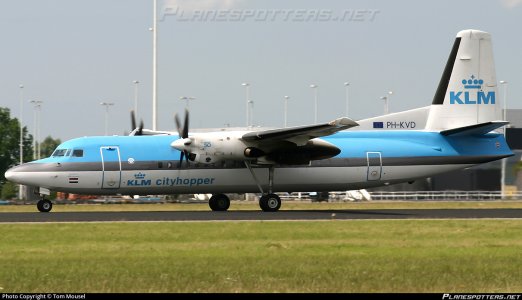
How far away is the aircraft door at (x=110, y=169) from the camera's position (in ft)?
114

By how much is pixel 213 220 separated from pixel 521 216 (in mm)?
11521

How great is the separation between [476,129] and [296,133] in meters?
8.08

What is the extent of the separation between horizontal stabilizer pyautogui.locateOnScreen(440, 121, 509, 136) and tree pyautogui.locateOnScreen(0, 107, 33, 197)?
248ft

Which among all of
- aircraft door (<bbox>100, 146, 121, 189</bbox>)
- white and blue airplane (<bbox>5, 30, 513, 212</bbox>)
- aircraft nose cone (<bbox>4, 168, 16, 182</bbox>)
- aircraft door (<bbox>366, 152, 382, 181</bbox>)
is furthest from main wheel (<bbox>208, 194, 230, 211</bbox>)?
aircraft nose cone (<bbox>4, 168, 16, 182</bbox>)

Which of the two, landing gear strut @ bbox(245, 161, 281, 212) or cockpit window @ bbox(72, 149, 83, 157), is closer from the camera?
cockpit window @ bbox(72, 149, 83, 157)

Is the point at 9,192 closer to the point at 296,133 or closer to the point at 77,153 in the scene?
the point at 77,153

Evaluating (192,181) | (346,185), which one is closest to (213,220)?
(192,181)

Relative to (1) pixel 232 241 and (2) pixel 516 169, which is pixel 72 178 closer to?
(1) pixel 232 241

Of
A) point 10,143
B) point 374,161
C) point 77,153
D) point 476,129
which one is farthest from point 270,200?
point 10,143

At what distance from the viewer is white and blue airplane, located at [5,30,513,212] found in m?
34.6

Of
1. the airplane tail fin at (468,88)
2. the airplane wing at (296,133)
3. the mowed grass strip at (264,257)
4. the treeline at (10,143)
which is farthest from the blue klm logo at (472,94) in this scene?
the treeline at (10,143)

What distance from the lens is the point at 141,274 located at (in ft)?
53.5

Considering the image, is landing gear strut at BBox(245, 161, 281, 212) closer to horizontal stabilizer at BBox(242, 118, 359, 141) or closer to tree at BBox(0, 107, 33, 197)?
horizontal stabilizer at BBox(242, 118, 359, 141)

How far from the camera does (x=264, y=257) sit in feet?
62.8
